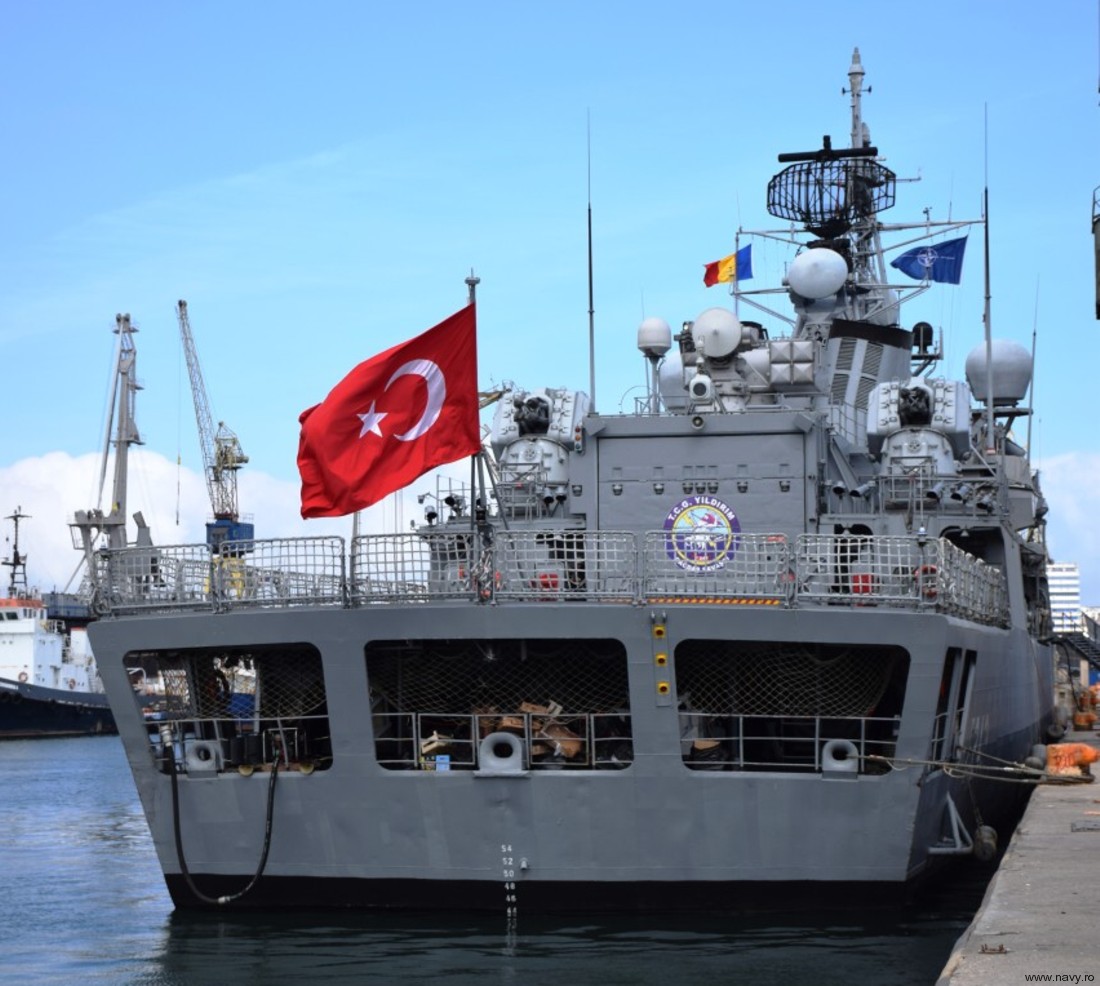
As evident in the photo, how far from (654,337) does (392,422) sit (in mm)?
7177

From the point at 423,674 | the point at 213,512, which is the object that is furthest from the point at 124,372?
the point at 423,674

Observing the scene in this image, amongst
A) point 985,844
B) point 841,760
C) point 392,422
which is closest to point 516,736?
point 841,760

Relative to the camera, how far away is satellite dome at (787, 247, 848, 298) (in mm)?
25828

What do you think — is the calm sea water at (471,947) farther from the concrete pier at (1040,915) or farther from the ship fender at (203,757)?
the ship fender at (203,757)

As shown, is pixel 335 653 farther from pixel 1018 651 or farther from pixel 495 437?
pixel 1018 651

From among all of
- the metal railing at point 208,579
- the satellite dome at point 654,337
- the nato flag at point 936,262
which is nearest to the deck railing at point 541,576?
the metal railing at point 208,579

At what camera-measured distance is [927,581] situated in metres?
15.4

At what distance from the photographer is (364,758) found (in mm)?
15664

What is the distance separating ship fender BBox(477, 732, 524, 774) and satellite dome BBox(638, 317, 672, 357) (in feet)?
27.6

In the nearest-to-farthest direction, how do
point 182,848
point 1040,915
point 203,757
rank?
point 1040,915, point 182,848, point 203,757

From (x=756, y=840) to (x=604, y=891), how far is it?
143 cm

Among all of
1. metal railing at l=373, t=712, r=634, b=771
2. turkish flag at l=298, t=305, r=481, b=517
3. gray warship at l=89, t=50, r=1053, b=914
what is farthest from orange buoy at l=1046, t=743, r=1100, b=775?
turkish flag at l=298, t=305, r=481, b=517

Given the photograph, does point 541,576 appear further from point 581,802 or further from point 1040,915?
point 1040,915

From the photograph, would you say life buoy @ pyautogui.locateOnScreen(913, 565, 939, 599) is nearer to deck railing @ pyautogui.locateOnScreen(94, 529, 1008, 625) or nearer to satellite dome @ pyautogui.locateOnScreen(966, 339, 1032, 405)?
deck railing @ pyautogui.locateOnScreen(94, 529, 1008, 625)
